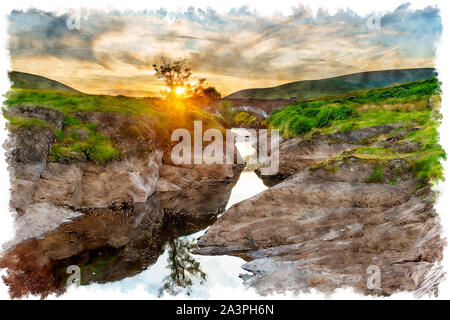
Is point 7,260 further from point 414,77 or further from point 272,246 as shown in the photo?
point 414,77

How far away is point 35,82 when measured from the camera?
3200 centimetres

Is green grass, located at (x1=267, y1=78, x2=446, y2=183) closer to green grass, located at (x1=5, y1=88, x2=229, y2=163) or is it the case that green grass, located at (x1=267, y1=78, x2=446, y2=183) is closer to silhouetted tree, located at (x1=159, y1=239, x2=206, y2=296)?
silhouetted tree, located at (x1=159, y1=239, x2=206, y2=296)

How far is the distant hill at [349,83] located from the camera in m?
41.9

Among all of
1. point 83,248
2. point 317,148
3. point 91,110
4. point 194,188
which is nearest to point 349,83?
point 317,148

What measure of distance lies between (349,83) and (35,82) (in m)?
41.4

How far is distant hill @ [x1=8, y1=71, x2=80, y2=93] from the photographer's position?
3061cm

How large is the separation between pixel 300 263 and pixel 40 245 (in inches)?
503

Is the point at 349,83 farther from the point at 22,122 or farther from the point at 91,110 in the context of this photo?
the point at 22,122

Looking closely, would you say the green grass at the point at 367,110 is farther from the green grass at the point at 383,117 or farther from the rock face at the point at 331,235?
the rock face at the point at 331,235

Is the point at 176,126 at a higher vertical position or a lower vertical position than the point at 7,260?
higher

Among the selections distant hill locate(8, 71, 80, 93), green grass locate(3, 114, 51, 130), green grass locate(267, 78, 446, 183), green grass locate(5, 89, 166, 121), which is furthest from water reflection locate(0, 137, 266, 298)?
distant hill locate(8, 71, 80, 93)

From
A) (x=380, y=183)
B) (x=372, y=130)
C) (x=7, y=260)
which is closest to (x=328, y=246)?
(x=380, y=183)

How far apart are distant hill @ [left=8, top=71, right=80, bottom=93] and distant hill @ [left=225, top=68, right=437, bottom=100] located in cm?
3216

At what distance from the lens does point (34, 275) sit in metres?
12.8
